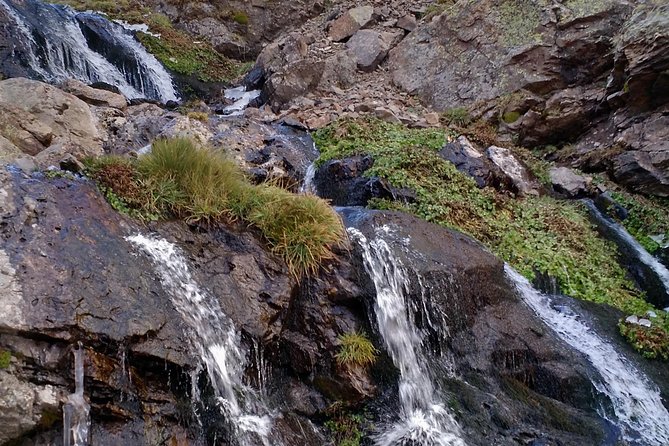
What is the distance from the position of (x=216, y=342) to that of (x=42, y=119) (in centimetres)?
590

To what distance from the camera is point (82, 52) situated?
13.6 m

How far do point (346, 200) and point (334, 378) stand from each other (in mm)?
3895

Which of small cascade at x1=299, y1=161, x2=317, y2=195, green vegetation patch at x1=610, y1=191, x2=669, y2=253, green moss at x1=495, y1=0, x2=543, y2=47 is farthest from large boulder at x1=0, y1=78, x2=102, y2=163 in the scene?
green moss at x1=495, y1=0, x2=543, y2=47

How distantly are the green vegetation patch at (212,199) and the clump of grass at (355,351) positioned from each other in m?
0.80

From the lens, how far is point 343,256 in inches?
216

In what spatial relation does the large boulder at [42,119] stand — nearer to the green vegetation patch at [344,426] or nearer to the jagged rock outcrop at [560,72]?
the green vegetation patch at [344,426]

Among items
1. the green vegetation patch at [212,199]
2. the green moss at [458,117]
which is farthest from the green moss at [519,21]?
the green vegetation patch at [212,199]

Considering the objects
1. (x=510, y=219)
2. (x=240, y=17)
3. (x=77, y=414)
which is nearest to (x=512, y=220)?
(x=510, y=219)

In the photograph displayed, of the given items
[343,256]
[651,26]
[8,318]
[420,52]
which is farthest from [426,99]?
[8,318]

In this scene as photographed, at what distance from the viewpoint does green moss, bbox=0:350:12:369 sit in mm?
3305

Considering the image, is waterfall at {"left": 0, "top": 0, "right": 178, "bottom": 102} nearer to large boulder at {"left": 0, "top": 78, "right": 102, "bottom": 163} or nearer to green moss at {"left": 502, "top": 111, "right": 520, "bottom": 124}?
large boulder at {"left": 0, "top": 78, "right": 102, "bottom": 163}

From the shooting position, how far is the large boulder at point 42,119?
7691mm

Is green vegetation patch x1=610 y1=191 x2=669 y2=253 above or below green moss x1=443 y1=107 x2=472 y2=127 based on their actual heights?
below

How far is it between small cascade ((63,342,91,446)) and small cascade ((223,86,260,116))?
9.91 meters
